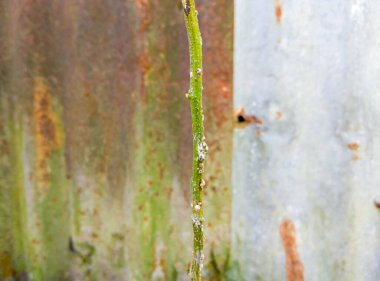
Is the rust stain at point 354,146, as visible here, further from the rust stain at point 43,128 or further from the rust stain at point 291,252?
the rust stain at point 43,128

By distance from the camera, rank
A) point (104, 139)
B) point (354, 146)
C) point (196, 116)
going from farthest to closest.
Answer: point (104, 139) → point (354, 146) → point (196, 116)

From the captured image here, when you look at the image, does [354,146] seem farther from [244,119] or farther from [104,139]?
[104,139]

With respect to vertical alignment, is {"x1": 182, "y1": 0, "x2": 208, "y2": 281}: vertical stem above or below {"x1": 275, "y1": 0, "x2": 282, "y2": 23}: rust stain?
below

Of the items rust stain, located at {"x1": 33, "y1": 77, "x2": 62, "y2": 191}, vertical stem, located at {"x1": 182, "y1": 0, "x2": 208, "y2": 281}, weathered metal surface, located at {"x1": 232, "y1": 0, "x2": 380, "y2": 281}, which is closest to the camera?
vertical stem, located at {"x1": 182, "y1": 0, "x2": 208, "y2": 281}

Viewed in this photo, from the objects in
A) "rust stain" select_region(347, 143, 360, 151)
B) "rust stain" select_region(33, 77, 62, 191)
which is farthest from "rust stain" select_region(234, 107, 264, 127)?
"rust stain" select_region(33, 77, 62, 191)

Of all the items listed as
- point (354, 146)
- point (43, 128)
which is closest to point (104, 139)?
point (43, 128)

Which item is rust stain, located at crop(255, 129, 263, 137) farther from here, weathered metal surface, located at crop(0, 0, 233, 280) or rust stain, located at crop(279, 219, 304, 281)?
rust stain, located at crop(279, 219, 304, 281)
